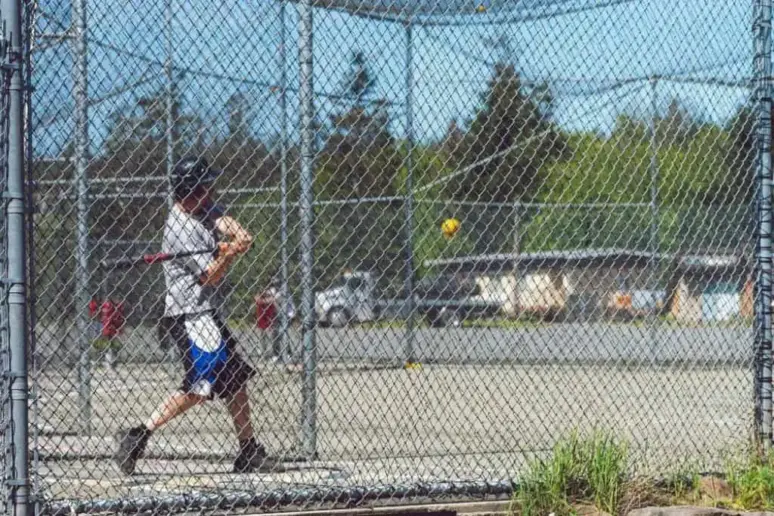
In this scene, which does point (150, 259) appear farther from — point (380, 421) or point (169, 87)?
point (380, 421)

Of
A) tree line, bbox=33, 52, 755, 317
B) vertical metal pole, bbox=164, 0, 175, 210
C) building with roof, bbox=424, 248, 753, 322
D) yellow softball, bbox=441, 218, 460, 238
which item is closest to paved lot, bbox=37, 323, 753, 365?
building with roof, bbox=424, 248, 753, 322

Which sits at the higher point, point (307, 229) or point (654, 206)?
point (654, 206)

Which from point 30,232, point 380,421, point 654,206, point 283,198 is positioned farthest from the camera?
point 654,206

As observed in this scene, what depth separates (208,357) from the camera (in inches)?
252

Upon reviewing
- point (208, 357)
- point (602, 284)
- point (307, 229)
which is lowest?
point (208, 357)

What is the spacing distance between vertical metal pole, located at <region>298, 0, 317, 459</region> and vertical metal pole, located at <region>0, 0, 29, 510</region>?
1.46m

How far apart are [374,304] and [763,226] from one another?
7.40 feet

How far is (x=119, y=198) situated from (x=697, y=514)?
121 inches

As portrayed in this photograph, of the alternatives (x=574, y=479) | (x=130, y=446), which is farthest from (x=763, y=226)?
(x=130, y=446)

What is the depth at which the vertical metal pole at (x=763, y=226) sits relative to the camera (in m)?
6.48

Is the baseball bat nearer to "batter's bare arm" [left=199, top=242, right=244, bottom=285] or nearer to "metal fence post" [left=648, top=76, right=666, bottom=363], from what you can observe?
"batter's bare arm" [left=199, top=242, right=244, bottom=285]

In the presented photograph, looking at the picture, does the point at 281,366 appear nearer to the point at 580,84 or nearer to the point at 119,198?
the point at 119,198

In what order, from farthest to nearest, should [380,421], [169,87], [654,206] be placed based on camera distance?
1. [654,206]
2. [380,421]
3. [169,87]

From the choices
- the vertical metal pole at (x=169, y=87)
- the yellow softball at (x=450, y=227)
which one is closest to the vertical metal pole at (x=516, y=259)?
the yellow softball at (x=450, y=227)
